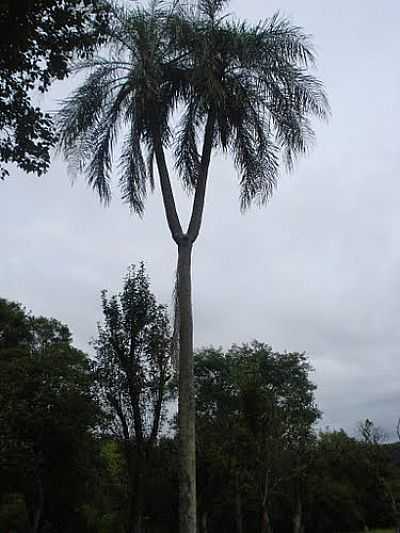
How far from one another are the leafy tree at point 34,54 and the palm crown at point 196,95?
537 cm

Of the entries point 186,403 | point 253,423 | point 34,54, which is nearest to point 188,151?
point 186,403

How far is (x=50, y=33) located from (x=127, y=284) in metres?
12.6

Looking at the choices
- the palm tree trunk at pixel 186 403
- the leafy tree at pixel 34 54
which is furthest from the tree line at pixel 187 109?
the leafy tree at pixel 34 54

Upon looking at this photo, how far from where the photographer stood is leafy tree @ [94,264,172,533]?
60.1 feet

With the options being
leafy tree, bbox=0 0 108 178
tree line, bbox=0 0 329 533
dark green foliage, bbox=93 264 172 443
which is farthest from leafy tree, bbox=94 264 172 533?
leafy tree, bbox=0 0 108 178

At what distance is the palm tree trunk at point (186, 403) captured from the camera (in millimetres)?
11211

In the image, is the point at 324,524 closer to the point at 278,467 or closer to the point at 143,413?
the point at 278,467

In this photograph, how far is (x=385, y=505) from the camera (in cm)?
→ 3669

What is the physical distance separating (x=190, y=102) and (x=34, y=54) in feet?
22.9

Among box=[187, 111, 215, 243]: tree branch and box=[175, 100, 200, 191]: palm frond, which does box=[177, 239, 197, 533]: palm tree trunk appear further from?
box=[175, 100, 200, 191]: palm frond

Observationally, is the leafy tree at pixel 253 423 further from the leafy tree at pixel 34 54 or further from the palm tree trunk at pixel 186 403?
the leafy tree at pixel 34 54

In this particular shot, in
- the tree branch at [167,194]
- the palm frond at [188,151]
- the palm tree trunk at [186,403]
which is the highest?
the palm frond at [188,151]

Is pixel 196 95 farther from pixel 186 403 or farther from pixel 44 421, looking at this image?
pixel 44 421

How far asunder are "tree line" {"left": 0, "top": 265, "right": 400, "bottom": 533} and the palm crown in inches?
180
